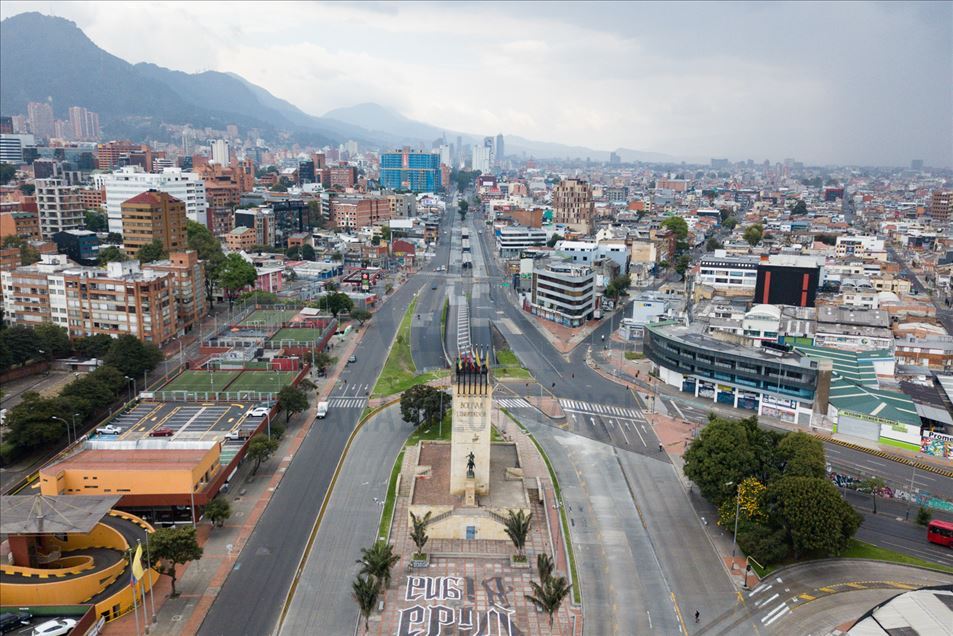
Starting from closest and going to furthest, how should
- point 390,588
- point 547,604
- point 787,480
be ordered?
1. point 547,604
2. point 390,588
3. point 787,480

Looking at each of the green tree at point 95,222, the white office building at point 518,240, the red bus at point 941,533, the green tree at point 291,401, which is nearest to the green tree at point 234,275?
the green tree at point 291,401

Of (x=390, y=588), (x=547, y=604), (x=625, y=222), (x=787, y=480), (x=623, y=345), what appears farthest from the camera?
(x=625, y=222)

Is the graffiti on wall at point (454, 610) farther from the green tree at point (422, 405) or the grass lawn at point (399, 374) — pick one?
the grass lawn at point (399, 374)

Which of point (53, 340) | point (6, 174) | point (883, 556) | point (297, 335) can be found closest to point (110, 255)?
point (53, 340)

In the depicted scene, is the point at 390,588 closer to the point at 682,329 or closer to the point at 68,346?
the point at 682,329

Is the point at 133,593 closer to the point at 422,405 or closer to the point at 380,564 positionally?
the point at 380,564

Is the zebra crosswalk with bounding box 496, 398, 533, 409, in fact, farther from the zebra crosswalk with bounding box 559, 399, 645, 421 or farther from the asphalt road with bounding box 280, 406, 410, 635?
the asphalt road with bounding box 280, 406, 410, 635

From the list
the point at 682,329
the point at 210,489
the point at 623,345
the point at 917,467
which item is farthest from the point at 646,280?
the point at 210,489

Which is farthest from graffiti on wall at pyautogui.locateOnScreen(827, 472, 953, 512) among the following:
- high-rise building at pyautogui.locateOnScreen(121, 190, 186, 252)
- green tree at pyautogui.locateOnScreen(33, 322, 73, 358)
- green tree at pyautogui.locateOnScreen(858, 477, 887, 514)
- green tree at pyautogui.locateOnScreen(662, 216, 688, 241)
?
green tree at pyautogui.locateOnScreen(662, 216, 688, 241)
